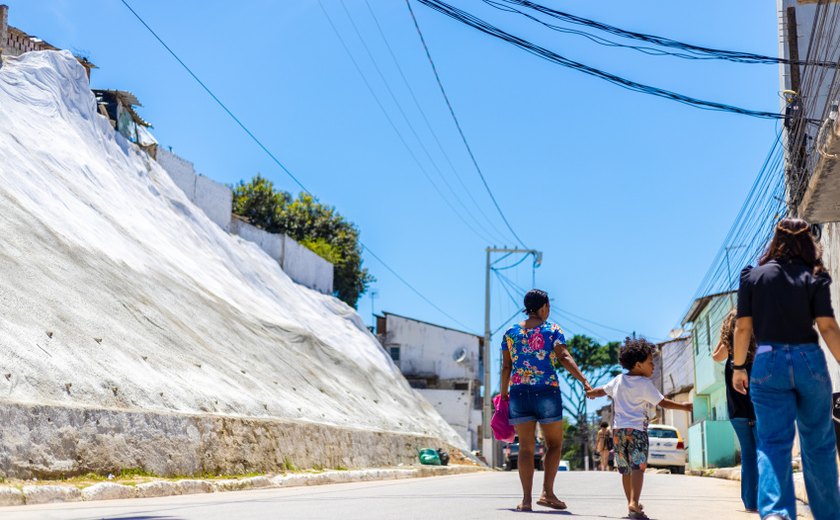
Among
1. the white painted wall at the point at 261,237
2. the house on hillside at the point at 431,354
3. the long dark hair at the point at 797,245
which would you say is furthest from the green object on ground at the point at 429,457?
the house on hillside at the point at 431,354

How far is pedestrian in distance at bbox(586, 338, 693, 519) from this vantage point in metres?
8.18

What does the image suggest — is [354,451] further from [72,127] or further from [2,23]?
[2,23]

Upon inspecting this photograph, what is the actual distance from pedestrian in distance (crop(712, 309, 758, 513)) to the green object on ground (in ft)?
67.6

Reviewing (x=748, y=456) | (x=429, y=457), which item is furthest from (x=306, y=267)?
(x=748, y=456)

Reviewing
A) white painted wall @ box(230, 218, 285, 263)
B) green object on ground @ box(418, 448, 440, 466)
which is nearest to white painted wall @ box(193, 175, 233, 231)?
white painted wall @ box(230, 218, 285, 263)

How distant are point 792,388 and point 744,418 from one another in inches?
114

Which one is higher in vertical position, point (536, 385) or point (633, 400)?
point (536, 385)

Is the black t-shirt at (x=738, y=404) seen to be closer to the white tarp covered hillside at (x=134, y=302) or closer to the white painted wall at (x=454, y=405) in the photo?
the white tarp covered hillside at (x=134, y=302)

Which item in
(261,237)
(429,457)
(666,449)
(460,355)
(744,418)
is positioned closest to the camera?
(744,418)

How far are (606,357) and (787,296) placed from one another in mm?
65113

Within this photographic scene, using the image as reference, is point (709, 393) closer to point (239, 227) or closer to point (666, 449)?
point (666, 449)

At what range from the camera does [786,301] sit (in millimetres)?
5742

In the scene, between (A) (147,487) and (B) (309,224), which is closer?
(A) (147,487)

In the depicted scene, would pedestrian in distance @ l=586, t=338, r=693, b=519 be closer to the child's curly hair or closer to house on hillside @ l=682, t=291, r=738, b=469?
the child's curly hair
